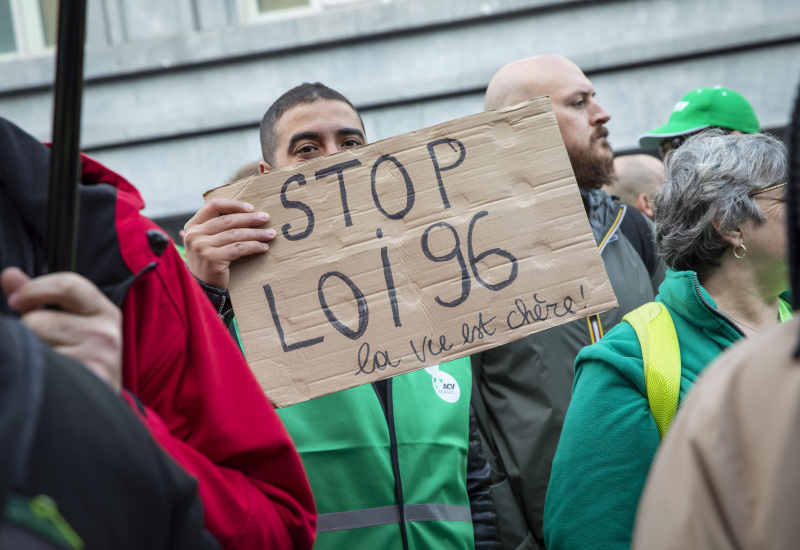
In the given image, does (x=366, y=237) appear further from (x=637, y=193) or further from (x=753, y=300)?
(x=637, y=193)

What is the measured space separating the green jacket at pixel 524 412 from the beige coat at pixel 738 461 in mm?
1787

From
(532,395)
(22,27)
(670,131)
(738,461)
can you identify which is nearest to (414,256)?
(532,395)

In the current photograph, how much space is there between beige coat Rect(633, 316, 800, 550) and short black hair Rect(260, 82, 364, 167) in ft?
5.87

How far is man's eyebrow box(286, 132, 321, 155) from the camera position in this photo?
102 inches

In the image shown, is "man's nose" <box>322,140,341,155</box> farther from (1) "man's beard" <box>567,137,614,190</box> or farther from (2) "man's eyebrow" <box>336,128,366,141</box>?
(1) "man's beard" <box>567,137,614,190</box>

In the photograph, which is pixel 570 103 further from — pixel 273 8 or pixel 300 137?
pixel 273 8

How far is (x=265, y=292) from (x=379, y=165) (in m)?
0.42

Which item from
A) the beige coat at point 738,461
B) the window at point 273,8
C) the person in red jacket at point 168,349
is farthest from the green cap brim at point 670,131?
the window at point 273,8

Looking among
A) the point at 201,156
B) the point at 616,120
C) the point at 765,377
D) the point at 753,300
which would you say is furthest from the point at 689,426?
the point at 201,156

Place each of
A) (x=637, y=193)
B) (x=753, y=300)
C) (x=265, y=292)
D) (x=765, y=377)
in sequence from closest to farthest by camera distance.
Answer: (x=765, y=377) < (x=265, y=292) < (x=753, y=300) < (x=637, y=193)

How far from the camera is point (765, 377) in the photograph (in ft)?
3.22

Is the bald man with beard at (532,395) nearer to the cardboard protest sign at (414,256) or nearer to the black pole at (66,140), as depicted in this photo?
the cardboard protest sign at (414,256)

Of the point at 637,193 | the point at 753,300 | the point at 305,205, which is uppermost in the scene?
the point at 637,193

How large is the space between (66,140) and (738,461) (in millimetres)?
899
